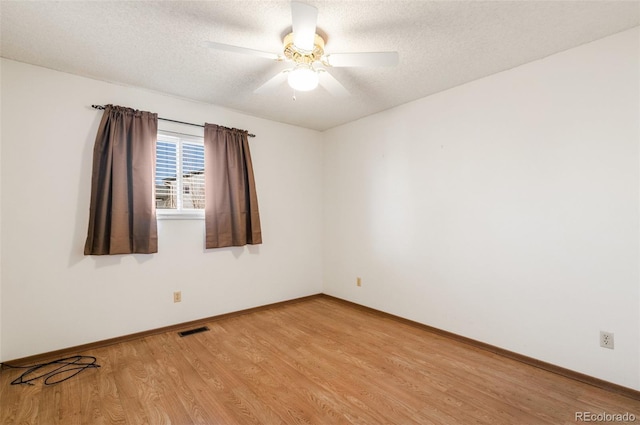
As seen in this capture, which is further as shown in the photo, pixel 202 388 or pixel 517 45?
pixel 517 45

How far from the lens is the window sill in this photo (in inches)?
122


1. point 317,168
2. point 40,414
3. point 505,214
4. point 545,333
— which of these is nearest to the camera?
point 40,414

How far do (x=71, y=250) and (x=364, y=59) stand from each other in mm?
2959

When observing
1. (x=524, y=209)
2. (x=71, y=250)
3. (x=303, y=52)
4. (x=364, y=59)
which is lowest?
(x=71, y=250)

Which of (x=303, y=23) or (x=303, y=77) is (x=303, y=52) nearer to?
(x=303, y=77)

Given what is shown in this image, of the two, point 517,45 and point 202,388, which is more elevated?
point 517,45

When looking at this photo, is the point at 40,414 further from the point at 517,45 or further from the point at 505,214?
the point at 517,45

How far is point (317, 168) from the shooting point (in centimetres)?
453

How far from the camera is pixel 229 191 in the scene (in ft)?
11.5

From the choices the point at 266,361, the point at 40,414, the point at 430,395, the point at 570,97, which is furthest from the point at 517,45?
the point at 40,414

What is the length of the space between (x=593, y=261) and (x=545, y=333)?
0.68 m

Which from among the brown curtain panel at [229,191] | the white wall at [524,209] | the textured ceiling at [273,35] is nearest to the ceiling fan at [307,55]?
the textured ceiling at [273,35]
